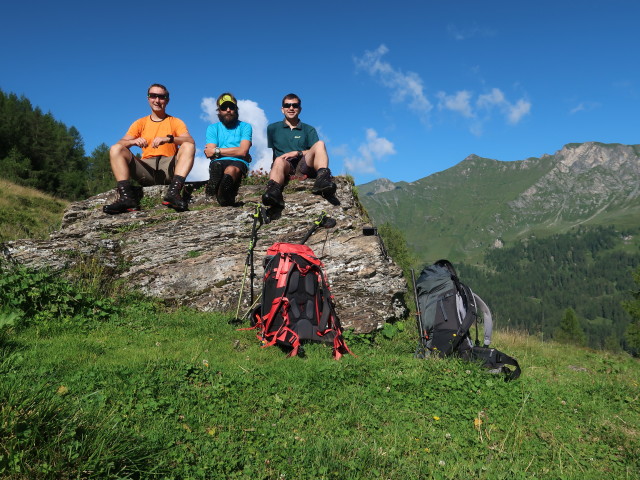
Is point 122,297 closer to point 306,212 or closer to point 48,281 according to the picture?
point 48,281

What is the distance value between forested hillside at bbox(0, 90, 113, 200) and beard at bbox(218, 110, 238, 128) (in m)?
34.8

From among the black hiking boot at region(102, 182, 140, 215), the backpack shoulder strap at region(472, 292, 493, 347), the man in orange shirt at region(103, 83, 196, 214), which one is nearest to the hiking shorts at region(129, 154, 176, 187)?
the man in orange shirt at region(103, 83, 196, 214)

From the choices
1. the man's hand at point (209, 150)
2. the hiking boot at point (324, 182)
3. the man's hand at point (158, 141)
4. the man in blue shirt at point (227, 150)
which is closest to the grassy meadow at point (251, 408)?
the man in blue shirt at point (227, 150)

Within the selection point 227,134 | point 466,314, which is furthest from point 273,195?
point 466,314

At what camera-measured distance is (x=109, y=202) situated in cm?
1002

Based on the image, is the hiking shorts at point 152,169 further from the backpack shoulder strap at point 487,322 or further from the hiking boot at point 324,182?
the backpack shoulder strap at point 487,322

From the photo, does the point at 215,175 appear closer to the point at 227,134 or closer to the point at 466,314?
the point at 227,134

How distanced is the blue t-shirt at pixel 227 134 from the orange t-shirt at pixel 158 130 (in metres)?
0.73

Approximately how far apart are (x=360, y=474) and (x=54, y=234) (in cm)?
923

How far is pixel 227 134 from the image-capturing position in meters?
9.88

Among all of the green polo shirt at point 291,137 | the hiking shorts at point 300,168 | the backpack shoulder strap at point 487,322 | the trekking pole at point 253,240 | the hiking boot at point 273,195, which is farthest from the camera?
the hiking shorts at point 300,168

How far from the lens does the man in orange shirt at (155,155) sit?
926 centimetres

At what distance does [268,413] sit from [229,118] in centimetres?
785

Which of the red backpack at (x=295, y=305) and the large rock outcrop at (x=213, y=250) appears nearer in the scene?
the red backpack at (x=295, y=305)
